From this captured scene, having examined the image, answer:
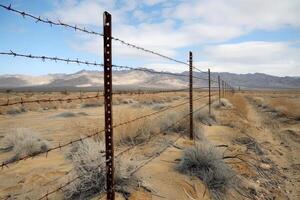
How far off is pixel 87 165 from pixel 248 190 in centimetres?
335

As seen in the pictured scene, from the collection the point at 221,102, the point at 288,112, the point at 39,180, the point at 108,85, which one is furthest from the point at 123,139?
the point at 221,102

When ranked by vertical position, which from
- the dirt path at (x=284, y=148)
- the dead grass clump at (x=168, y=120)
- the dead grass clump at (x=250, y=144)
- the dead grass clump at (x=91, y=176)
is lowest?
the dirt path at (x=284, y=148)

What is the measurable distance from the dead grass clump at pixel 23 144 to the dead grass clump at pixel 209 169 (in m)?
4.59

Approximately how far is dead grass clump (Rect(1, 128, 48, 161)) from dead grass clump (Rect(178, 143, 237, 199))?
4.59 metres

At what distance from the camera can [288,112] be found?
20938mm

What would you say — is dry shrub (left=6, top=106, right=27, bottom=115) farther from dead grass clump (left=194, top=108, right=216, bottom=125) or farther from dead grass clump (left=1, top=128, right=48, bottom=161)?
dead grass clump (left=194, top=108, right=216, bottom=125)

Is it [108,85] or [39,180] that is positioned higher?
[108,85]

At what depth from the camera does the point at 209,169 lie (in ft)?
22.6

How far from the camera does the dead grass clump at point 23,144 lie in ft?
31.5

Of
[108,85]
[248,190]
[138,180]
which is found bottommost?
[248,190]

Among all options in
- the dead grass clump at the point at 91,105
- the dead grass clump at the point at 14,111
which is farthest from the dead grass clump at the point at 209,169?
the dead grass clump at the point at 91,105

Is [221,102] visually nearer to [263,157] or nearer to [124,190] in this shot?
[263,157]

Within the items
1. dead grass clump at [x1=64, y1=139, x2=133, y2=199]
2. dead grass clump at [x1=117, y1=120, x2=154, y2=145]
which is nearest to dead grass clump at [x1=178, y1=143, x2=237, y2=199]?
dead grass clump at [x1=64, y1=139, x2=133, y2=199]

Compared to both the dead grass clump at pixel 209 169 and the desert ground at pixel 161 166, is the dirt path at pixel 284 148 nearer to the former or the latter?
the desert ground at pixel 161 166
